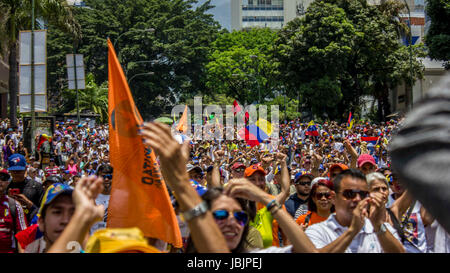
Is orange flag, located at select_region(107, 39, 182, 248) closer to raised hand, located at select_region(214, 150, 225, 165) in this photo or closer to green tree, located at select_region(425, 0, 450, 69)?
raised hand, located at select_region(214, 150, 225, 165)

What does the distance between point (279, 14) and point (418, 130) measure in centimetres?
10372

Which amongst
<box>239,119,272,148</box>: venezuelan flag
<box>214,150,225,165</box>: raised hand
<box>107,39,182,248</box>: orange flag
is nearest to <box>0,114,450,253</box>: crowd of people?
<box>107,39,182,248</box>: orange flag

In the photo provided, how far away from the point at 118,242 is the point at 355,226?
1372 millimetres

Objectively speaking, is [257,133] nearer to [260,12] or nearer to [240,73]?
[240,73]

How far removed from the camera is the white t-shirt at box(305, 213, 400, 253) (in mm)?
3076

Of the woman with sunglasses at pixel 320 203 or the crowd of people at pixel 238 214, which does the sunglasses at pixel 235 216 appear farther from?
the woman with sunglasses at pixel 320 203

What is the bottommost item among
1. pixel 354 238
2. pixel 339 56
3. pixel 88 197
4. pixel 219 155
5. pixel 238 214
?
pixel 354 238

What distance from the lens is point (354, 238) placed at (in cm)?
305

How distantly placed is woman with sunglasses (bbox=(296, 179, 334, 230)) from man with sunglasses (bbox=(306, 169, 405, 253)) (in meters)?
1.16

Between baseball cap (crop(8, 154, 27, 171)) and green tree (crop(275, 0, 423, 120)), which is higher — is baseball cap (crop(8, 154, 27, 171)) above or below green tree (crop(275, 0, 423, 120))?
below

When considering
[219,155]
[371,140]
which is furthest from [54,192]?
[371,140]

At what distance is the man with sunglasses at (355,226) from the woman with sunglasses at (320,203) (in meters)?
1.16

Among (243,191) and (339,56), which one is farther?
(339,56)
